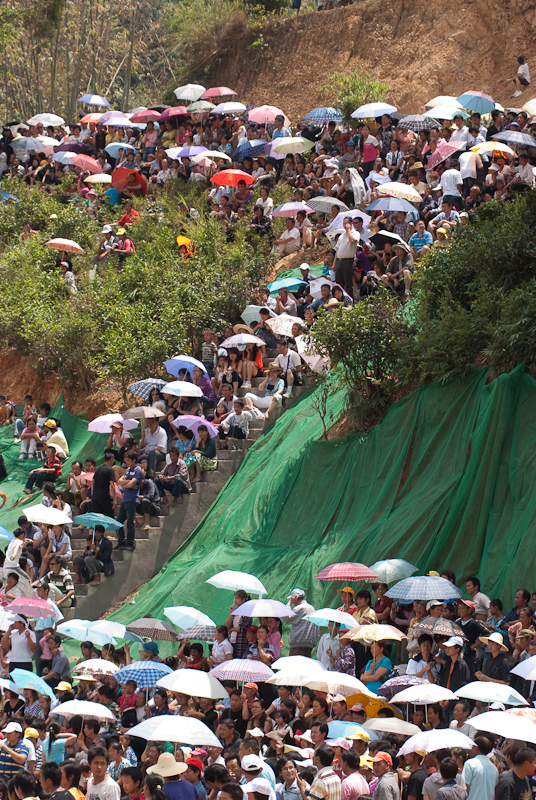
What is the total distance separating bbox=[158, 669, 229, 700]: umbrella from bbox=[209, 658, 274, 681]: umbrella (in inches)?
9.2

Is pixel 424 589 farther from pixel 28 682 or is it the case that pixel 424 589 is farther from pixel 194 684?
pixel 28 682

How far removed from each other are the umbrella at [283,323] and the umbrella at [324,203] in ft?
14.3

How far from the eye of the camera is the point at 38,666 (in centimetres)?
1445

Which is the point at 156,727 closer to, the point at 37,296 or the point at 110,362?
the point at 110,362

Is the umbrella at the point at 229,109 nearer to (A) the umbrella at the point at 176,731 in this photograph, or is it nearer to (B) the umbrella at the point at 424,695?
(B) the umbrella at the point at 424,695

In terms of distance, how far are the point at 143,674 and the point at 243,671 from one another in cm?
128

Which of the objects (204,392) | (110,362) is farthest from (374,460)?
(110,362)

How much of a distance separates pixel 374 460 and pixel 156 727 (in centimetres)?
763

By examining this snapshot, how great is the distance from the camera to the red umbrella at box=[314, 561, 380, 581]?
12961 millimetres

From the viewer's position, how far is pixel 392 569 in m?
13.3

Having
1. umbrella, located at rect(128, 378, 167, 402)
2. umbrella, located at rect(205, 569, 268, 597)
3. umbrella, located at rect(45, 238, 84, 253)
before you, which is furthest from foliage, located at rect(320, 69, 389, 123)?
umbrella, located at rect(205, 569, 268, 597)

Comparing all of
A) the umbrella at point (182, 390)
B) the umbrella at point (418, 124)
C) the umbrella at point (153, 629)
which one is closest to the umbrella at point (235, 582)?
the umbrella at point (153, 629)

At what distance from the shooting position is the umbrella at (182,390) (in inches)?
752

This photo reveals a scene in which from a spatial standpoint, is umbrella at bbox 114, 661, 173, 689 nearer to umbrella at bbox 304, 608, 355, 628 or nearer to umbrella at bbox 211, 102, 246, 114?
umbrella at bbox 304, 608, 355, 628
